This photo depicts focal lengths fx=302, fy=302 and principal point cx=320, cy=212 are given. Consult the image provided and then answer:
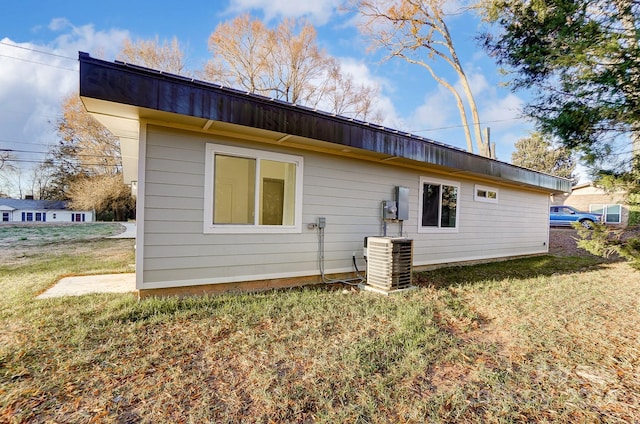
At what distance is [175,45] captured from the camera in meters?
14.7

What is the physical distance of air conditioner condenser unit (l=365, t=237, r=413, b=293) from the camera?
4.57 metres

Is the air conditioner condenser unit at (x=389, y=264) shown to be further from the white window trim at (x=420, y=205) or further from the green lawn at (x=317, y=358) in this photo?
the white window trim at (x=420, y=205)

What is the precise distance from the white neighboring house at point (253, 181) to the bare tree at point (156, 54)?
11.1 meters

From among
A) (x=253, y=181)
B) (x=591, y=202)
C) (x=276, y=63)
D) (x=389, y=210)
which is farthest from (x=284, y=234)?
(x=591, y=202)

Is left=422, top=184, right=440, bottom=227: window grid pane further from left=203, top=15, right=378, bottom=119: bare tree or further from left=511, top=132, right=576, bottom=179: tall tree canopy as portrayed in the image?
left=511, top=132, right=576, bottom=179: tall tree canopy

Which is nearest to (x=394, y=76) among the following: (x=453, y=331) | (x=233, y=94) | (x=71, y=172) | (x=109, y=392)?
(x=233, y=94)

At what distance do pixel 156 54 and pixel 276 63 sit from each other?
233 inches

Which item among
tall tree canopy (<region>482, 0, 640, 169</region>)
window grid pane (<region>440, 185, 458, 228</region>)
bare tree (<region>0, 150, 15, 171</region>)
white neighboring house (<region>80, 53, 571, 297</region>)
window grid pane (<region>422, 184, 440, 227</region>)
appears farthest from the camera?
bare tree (<region>0, 150, 15, 171</region>)

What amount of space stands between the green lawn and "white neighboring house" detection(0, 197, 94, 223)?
91.8ft

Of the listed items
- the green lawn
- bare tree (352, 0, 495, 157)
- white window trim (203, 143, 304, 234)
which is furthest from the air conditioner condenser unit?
bare tree (352, 0, 495, 157)

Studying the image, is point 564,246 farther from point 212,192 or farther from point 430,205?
point 212,192

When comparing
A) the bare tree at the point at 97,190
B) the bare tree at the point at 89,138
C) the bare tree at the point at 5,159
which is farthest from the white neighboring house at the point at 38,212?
the bare tree at the point at 89,138

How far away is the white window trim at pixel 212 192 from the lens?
3951 mm

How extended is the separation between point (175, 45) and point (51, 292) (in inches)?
571
